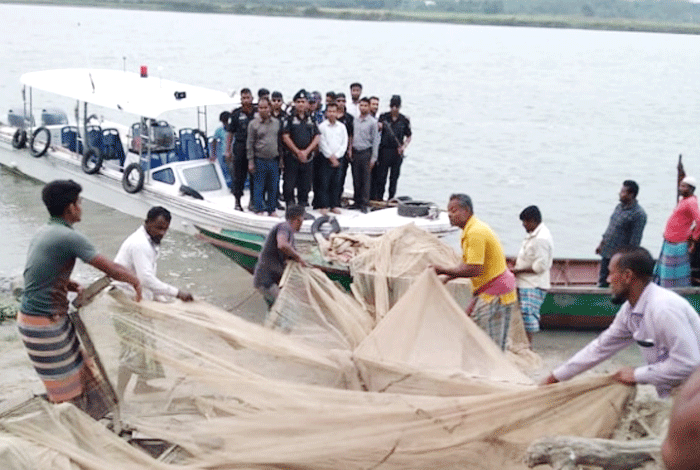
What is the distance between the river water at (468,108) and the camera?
1767 cm

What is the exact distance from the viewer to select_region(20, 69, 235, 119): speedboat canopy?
13.6 m

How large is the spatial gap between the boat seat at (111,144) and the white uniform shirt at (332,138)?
4385 mm

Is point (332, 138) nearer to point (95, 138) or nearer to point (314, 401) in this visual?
point (95, 138)

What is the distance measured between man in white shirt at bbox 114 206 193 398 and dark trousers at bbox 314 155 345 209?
246 inches

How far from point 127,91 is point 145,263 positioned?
29.2 feet

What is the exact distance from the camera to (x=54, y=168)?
53.2 ft

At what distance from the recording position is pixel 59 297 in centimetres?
551

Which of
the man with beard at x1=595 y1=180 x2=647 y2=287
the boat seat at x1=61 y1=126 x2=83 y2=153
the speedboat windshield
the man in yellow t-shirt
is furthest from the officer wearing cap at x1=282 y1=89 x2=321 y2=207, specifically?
the boat seat at x1=61 y1=126 x2=83 y2=153

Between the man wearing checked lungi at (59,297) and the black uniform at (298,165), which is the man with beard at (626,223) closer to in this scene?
the black uniform at (298,165)

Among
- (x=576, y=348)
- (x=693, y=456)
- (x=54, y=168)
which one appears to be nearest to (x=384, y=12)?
(x=54, y=168)

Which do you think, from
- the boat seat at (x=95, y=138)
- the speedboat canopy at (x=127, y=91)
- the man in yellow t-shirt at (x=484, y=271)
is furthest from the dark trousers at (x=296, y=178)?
the man in yellow t-shirt at (x=484, y=271)

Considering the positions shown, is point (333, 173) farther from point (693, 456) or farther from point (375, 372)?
point (693, 456)

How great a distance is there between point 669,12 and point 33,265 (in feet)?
339

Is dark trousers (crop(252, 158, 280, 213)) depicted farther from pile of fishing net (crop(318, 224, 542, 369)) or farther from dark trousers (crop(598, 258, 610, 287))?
dark trousers (crop(598, 258, 610, 287))
